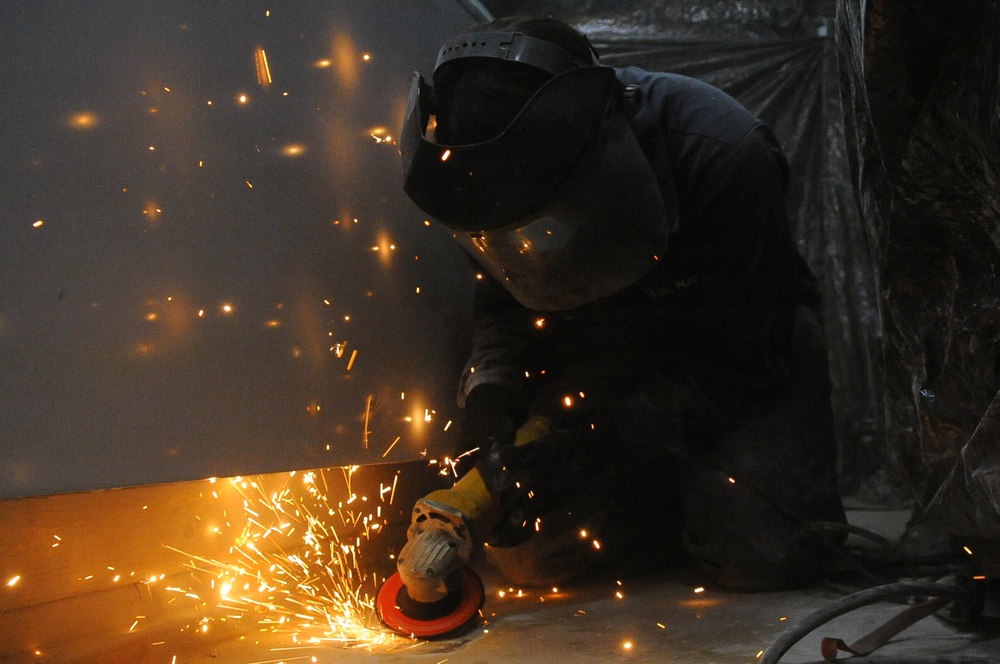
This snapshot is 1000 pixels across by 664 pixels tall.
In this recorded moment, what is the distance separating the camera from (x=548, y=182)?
1.55 meters

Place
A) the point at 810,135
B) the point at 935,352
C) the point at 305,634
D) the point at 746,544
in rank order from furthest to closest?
the point at 810,135 < the point at 746,544 < the point at 305,634 < the point at 935,352

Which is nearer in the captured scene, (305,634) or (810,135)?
(305,634)

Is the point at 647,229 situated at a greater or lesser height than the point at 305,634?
greater

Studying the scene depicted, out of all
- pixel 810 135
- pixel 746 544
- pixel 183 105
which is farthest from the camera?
pixel 810 135

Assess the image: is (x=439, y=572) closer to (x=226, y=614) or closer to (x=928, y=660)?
(x=226, y=614)

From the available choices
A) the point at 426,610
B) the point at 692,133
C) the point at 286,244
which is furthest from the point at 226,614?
the point at 692,133

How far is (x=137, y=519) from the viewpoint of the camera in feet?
5.74

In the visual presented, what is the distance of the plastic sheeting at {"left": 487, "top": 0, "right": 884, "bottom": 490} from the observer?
279cm

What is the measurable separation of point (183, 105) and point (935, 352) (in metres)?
1.36

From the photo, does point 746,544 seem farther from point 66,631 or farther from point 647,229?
point 66,631

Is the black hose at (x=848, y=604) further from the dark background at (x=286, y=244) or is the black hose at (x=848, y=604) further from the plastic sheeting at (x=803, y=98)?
the plastic sheeting at (x=803, y=98)

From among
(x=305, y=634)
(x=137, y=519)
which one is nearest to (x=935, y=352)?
(x=305, y=634)

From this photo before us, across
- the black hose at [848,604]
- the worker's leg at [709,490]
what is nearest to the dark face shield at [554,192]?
the worker's leg at [709,490]

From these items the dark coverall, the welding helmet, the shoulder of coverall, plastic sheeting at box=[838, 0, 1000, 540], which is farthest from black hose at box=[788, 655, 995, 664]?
the shoulder of coverall
